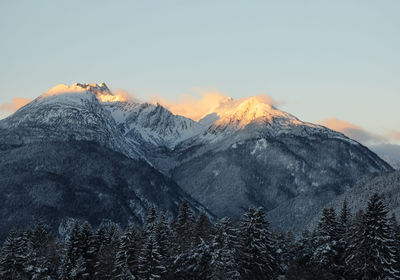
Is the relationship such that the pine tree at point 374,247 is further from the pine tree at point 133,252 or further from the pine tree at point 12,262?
the pine tree at point 12,262

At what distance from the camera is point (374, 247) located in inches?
3051

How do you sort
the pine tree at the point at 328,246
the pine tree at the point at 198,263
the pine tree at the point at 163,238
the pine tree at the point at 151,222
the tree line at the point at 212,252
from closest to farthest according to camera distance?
the tree line at the point at 212,252, the pine tree at the point at 328,246, the pine tree at the point at 198,263, the pine tree at the point at 163,238, the pine tree at the point at 151,222

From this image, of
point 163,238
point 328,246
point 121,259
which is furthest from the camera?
point 163,238

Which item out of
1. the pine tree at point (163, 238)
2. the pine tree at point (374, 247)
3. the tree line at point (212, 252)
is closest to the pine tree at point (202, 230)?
the tree line at point (212, 252)

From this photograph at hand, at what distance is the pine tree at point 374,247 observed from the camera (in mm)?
76562

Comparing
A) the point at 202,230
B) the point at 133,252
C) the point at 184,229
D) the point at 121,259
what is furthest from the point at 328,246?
the point at 121,259

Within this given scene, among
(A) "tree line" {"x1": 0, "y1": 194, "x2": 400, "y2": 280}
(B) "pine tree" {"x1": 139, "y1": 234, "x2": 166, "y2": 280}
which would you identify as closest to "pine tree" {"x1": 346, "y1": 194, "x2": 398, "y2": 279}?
(A) "tree line" {"x1": 0, "y1": 194, "x2": 400, "y2": 280}

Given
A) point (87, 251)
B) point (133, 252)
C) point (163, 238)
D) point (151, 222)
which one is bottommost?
point (87, 251)

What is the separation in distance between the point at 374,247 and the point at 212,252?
24.2 metres

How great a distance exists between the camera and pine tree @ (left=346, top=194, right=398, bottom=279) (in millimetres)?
76562

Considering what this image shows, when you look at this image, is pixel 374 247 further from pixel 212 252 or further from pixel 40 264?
pixel 40 264

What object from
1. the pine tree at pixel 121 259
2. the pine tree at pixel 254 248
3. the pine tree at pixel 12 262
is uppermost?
the pine tree at pixel 254 248

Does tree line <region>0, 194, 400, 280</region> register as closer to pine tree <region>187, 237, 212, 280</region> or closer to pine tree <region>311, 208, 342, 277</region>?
pine tree <region>311, 208, 342, 277</region>

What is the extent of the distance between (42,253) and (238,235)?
37.1m
